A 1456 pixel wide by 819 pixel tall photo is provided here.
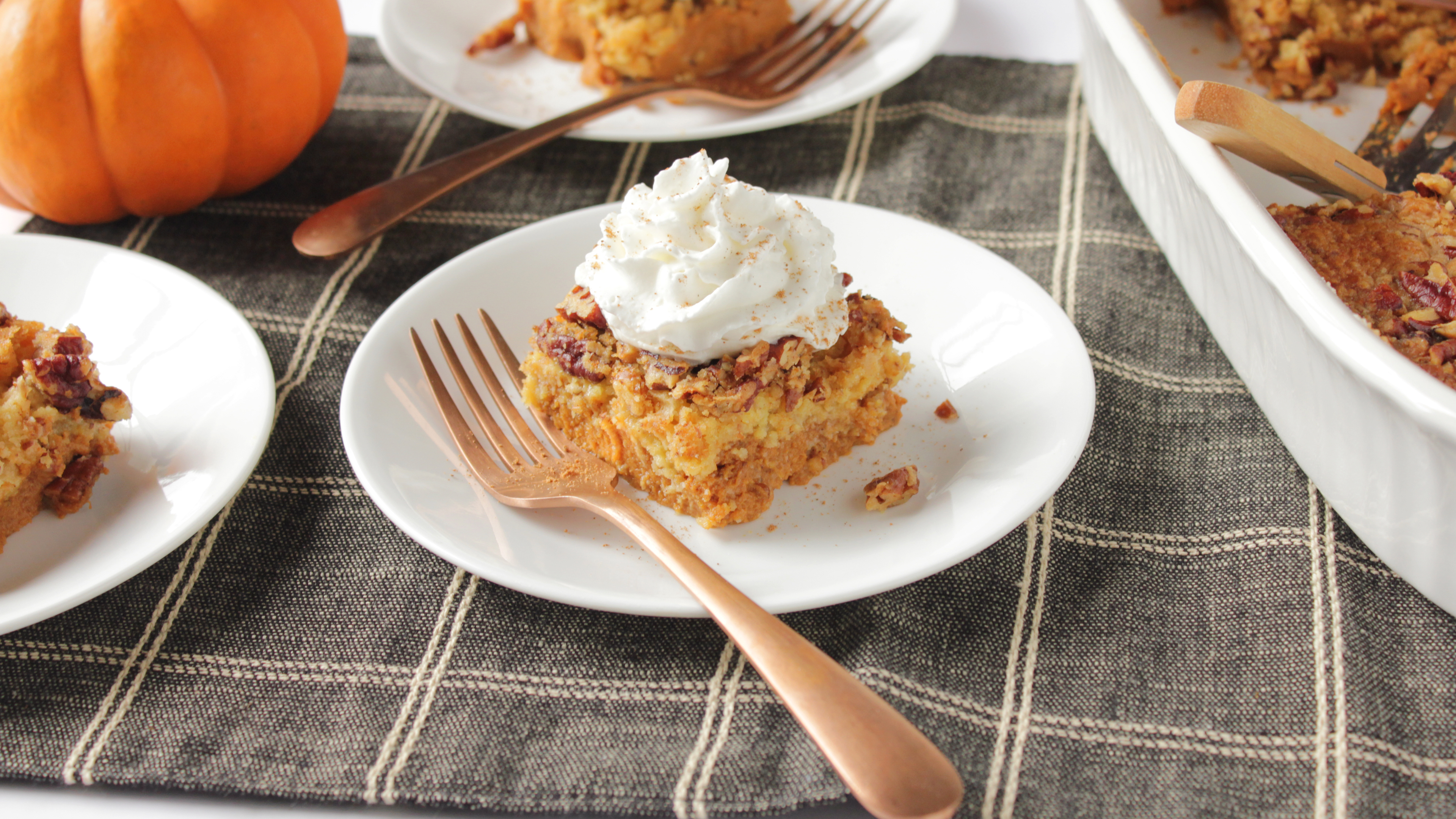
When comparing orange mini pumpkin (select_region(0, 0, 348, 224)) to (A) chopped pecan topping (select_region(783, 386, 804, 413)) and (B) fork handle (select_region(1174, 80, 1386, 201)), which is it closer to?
(A) chopped pecan topping (select_region(783, 386, 804, 413))

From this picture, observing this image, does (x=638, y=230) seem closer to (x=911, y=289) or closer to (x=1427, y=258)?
(x=911, y=289)

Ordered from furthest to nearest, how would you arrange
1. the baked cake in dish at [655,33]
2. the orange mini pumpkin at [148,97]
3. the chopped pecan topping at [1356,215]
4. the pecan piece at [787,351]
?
1. the baked cake in dish at [655,33]
2. the orange mini pumpkin at [148,97]
3. the chopped pecan topping at [1356,215]
4. the pecan piece at [787,351]

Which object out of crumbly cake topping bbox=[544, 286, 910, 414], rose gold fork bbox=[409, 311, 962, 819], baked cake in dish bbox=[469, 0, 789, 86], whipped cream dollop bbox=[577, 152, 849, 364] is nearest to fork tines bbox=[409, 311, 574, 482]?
rose gold fork bbox=[409, 311, 962, 819]

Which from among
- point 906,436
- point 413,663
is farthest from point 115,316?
point 906,436

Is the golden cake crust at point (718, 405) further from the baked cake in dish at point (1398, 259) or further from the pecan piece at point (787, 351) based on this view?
the baked cake in dish at point (1398, 259)

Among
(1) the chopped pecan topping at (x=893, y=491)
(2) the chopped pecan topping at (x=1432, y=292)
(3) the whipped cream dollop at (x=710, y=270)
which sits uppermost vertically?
(3) the whipped cream dollop at (x=710, y=270)

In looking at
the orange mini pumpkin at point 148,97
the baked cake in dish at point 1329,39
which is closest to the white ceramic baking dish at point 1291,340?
the baked cake in dish at point 1329,39
